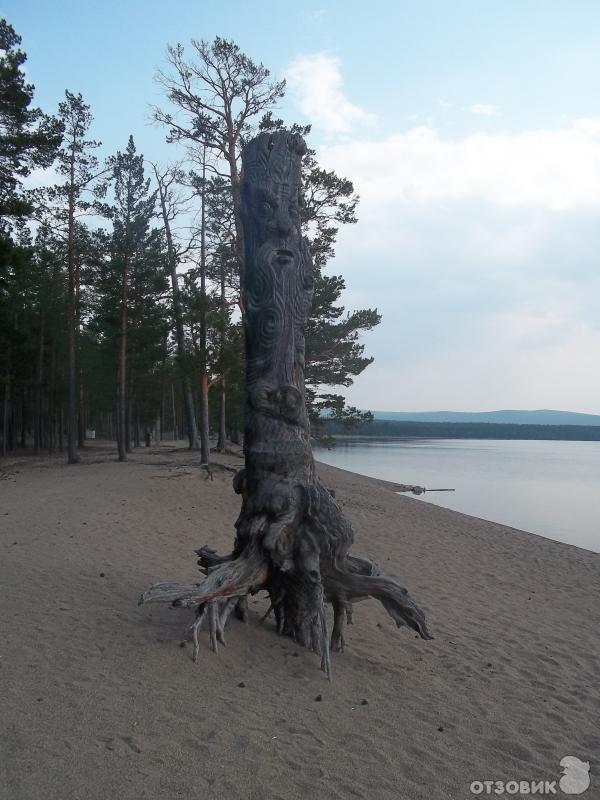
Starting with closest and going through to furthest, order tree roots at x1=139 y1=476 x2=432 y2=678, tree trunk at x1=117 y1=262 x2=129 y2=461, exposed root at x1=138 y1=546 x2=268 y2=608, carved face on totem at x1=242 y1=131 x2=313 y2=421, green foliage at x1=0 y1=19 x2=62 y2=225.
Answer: exposed root at x1=138 y1=546 x2=268 y2=608, tree roots at x1=139 y1=476 x2=432 y2=678, carved face on totem at x1=242 y1=131 x2=313 y2=421, green foliage at x1=0 y1=19 x2=62 y2=225, tree trunk at x1=117 y1=262 x2=129 y2=461

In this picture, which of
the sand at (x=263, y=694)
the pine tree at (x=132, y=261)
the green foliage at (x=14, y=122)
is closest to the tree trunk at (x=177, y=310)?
the pine tree at (x=132, y=261)

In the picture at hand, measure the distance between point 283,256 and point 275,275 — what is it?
0.22 m

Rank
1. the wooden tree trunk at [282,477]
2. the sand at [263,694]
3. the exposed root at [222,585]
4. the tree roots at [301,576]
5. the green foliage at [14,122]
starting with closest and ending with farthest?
1. the sand at [263,694]
2. the exposed root at [222,585]
3. the tree roots at [301,576]
4. the wooden tree trunk at [282,477]
5. the green foliage at [14,122]

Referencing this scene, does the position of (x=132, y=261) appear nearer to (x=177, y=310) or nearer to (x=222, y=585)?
(x=177, y=310)

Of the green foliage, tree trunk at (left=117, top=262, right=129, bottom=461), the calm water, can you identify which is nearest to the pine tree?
tree trunk at (left=117, top=262, right=129, bottom=461)

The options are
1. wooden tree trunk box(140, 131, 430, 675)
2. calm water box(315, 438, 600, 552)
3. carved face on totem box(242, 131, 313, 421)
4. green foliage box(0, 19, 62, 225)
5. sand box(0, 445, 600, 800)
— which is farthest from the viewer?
calm water box(315, 438, 600, 552)

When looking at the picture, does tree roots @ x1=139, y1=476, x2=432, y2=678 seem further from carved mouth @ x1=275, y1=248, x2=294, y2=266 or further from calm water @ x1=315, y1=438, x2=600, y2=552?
calm water @ x1=315, y1=438, x2=600, y2=552

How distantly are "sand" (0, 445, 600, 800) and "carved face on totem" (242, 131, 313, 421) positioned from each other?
2.32m

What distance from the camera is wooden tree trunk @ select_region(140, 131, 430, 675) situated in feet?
18.9

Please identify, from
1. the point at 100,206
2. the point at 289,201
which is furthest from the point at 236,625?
the point at 100,206

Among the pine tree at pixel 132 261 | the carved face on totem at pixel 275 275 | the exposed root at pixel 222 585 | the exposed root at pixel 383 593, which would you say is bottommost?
the exposed root at pixel 383 593

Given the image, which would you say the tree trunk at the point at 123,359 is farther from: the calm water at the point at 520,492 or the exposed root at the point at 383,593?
the exposed root at the point at 383,593

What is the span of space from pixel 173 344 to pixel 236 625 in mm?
33316

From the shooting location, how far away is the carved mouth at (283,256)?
624cm
